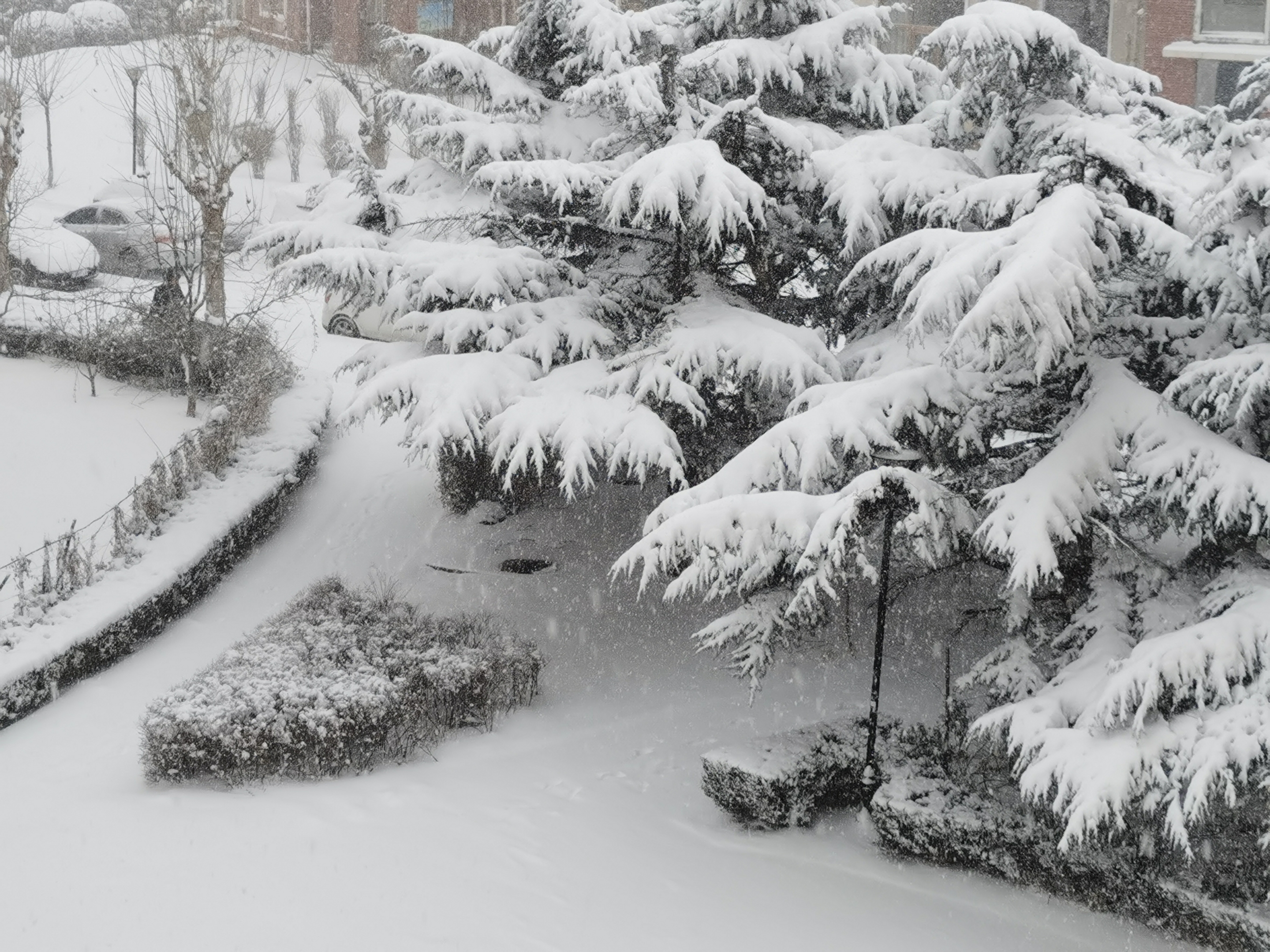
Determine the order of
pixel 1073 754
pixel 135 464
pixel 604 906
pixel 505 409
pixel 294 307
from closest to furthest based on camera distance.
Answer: pixel 1073 754 → pixel 604 906 → pixel 505 409 → pixel 135 464 → pixel 294 307

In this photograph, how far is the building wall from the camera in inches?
Answer: 876

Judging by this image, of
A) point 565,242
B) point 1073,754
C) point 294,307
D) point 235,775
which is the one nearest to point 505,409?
point 565,242

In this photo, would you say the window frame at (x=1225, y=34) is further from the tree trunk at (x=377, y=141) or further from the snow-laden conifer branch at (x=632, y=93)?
the snow-laden conifer branch at (x=632, y=93)

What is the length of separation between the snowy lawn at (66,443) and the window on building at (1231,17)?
1919 centimetres

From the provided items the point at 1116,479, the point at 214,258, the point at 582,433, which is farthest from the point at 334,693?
the point at 214,258

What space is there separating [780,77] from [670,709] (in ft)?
19.1

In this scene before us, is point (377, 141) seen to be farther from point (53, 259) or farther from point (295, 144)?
point (295, 144)

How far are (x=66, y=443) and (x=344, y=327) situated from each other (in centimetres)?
717

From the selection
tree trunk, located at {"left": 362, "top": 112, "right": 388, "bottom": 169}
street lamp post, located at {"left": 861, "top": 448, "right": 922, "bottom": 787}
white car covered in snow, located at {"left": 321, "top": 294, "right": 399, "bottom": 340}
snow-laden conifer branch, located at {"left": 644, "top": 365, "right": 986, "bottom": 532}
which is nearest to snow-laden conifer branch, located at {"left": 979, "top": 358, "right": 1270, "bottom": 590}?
street lamp post, located at {"left": 861, "top": 448, "right": 922, "bottom": 787}

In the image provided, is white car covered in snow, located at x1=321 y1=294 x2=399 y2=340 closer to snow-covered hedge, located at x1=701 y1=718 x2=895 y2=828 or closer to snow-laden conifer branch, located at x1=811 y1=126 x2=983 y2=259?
snow-laden conifer branch, located at x1=811 y1=126 x2=983 y2=259

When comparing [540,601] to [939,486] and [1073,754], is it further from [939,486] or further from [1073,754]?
[1073,754]

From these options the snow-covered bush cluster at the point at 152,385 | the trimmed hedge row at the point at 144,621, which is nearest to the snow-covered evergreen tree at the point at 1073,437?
the trimmed hedge row at the point at 144,621

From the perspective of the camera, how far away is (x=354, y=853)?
743 centimetres

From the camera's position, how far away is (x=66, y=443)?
50.2 ft
